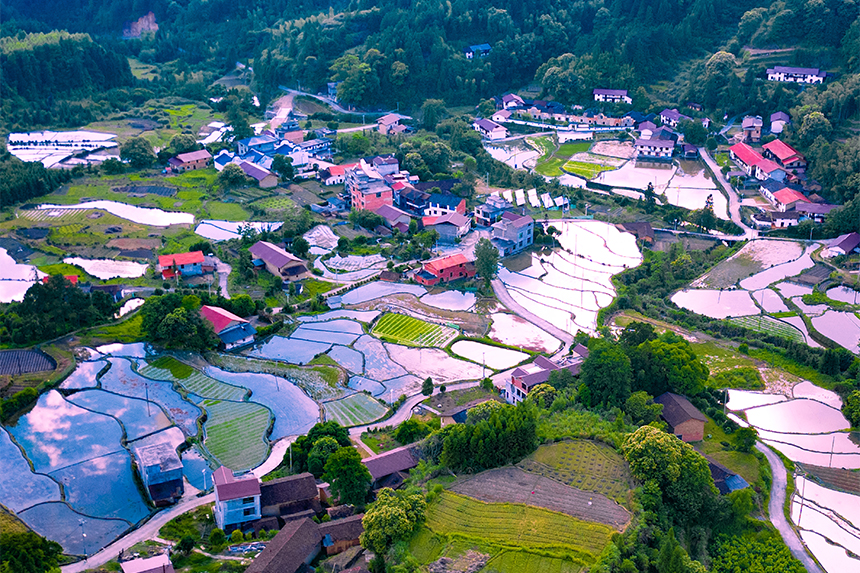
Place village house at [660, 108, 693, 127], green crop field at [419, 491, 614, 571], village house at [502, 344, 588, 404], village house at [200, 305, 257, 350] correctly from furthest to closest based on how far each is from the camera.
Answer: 1. village house at [660, 108, 693, 127]
2. village house at [200, 305, 257, 350]
3. village house at [502, 344, 588, 404]
4. green crop field at [419, 491, 614, 571]

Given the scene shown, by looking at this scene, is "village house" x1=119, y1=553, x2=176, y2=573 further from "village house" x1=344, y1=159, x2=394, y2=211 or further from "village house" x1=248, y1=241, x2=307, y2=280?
"village house" x1=344, y1=159, x2=394, y2=211

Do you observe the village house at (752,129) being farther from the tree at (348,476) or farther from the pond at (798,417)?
the tree at (348,476)

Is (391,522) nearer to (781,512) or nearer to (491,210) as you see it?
(781,512)

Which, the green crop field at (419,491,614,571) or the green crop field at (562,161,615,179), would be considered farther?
the green crop field at (562,161,615,179)

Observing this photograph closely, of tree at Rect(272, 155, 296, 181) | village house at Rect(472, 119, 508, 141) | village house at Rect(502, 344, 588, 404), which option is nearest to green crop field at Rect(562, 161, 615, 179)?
village house at Rect(472, 119, 508, 141)

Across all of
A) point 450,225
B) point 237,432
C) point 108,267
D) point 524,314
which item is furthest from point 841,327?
point 108,267

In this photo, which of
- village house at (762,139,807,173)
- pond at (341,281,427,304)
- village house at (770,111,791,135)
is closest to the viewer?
pond at (341,281,427,304)

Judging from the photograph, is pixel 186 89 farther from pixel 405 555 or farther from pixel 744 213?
pixel 405 555

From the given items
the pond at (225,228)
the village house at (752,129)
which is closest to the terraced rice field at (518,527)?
the pond at (225,228)
